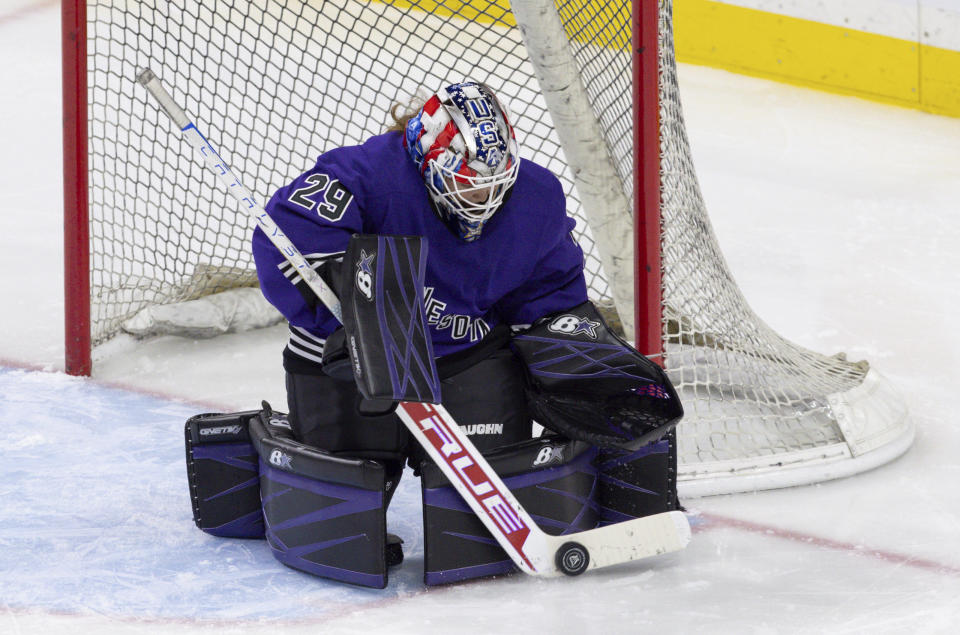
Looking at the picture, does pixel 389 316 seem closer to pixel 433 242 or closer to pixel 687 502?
pixel 433 242

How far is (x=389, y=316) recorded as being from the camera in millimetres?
2156

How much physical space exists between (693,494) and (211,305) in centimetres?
141

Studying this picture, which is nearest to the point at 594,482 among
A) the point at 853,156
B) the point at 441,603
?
the point at 441,603

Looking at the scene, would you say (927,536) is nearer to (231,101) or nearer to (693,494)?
(693,494)

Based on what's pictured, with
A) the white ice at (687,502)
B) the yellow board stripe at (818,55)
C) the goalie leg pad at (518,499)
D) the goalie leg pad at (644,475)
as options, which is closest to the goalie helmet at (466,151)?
the goalie leg pad at (518,499)

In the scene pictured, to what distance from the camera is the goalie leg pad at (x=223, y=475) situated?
2.47 metres

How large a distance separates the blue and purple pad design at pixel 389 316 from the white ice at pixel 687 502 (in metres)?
0.39

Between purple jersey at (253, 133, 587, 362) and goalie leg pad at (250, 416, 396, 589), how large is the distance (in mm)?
193

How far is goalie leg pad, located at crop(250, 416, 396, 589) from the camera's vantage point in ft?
7.39

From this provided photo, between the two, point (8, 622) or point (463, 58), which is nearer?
point (8, 622)

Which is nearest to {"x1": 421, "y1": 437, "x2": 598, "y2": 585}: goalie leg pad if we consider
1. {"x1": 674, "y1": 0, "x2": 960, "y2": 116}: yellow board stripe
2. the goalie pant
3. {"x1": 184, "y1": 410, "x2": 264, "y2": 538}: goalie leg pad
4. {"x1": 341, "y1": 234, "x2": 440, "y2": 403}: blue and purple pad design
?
the goalie pant

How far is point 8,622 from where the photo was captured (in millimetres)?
2174

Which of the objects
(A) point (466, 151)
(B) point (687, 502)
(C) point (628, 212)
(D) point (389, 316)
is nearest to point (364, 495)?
(D) point (389, 316)

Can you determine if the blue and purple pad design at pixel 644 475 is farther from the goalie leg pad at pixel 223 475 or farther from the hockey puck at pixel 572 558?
the goalie leg pad at pixel 223 475
